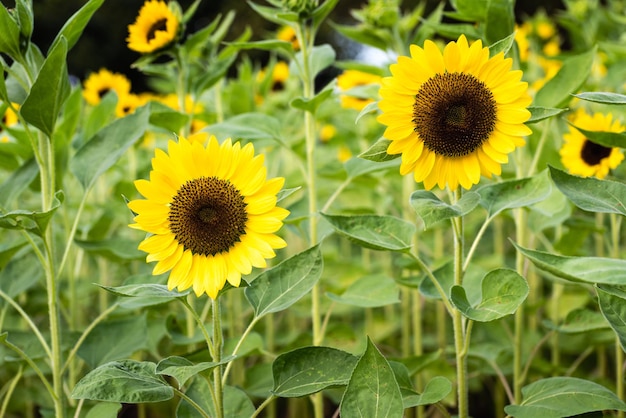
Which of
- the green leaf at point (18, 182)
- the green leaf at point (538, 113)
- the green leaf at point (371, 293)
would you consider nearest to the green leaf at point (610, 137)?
the green leaf at point (538, 113)

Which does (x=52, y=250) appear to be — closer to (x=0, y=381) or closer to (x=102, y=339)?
(x=102, y=339)

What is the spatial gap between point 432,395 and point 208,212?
369 millimetres

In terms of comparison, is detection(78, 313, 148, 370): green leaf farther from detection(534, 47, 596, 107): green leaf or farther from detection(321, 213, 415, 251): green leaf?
detection(534, 47, 596, 107): green leaf

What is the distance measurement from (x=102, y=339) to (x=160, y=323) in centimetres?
20

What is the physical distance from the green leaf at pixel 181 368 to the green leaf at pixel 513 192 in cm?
41

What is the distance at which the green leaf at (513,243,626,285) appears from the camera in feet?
2.20

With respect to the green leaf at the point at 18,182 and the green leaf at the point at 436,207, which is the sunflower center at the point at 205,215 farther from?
the green leaf at the point at 18,182

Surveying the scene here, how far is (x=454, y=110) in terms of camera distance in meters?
0.79

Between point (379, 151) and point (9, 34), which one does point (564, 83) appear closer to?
point (379, 151)

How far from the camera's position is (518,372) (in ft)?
3.71

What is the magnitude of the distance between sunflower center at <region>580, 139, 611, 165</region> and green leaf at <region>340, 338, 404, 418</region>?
653 mm

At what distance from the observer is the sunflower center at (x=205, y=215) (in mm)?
766

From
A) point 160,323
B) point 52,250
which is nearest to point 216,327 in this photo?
point 52,250

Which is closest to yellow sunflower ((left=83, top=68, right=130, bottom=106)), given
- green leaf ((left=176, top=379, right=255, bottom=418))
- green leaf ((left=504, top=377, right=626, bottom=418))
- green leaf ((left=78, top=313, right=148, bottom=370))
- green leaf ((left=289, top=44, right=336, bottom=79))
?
green leaf ((left=289, top=44, right=336, bottom=79))
